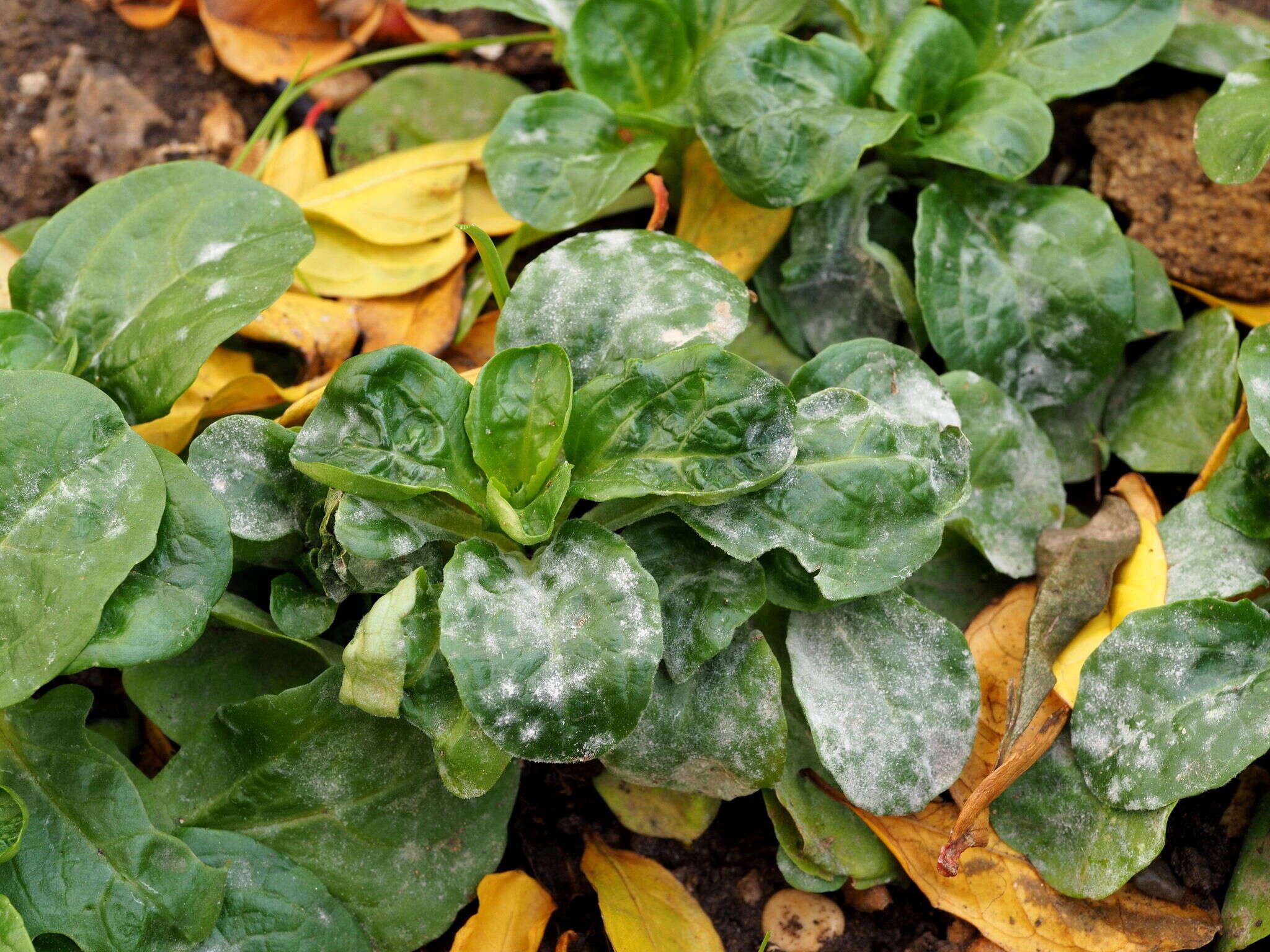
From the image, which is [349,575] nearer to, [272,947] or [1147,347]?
[272,947]

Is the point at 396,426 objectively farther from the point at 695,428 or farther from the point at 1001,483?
the point at 1001,483

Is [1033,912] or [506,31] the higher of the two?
[506,31]

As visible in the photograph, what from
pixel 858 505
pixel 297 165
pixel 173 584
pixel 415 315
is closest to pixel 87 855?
pixel 173 584

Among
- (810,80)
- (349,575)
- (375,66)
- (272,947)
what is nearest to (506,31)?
(375,66)

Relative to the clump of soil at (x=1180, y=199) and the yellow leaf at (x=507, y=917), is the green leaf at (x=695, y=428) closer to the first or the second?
the yellow leaf at (x=507, y=917)

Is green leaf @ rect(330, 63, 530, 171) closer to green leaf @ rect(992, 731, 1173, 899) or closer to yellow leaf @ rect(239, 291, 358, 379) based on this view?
yellow leaf @ rect(239, 291, 358, 379)

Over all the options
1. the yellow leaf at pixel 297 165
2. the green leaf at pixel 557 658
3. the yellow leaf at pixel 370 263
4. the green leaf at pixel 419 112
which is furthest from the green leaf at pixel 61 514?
the green leaf at pixel 419 112

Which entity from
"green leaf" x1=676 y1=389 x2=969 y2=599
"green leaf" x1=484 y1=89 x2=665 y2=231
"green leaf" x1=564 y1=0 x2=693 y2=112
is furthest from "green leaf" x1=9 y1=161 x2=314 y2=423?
"green leaf" x1=676 y1=389 x2=969 y2=599
